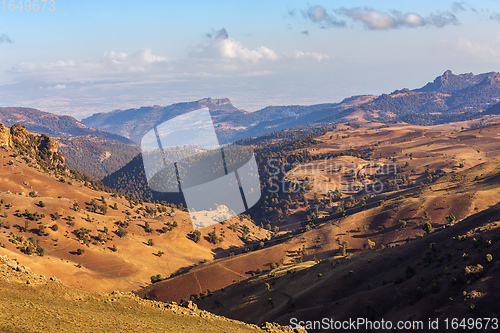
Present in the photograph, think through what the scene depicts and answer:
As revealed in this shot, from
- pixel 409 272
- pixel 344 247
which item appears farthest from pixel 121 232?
pixel 409 272

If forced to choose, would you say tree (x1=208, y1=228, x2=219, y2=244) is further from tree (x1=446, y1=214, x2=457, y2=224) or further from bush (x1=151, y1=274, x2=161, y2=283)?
tree (x1=446, y1=214, x2=457, y2=224)

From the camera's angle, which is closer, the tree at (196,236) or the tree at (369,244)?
the tree at (369,244)

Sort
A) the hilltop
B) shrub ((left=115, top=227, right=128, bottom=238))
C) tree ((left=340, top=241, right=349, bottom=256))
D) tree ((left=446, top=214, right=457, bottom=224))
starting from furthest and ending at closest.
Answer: shrub ((left=115, top=227, right=128, bottom=238))
tree ((left=340, top=241, right=349, bottom=256))
tree ((left=446, top=214, right=457, bottom=224))
the hilltop

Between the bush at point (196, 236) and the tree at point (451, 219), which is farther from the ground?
the tree at point (451, 219)

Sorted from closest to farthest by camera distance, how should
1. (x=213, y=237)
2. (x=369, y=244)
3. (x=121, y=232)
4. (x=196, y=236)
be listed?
1. (x=369, y=244)
2. (x=121, y=232)
3. (x=196, y=236)
4. (x=213, y=237)

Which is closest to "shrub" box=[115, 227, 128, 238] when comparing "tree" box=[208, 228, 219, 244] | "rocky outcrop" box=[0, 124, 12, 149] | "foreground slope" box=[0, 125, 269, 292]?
"foreground slope" box=[0, 125, 269, 292]

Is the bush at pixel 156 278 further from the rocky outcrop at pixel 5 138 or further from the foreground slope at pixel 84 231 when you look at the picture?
the rocky outcrop at pixel 5 138

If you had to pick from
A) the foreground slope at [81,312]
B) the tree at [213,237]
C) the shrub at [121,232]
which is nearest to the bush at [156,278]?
the shrub at [121,232]

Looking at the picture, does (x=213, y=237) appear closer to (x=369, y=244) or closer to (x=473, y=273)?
(x=369, y=244)

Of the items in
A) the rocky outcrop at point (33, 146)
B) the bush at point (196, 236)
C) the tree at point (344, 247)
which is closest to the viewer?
the tree at point (344, 247)

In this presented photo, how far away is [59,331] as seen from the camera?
20.8m

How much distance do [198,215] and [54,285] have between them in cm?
10435

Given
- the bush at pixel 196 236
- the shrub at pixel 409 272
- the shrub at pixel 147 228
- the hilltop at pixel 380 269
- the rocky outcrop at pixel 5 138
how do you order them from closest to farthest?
the hilltop at pixel 380 269 < the shrub at pixel 409 272 < the shrub at pixel 147 228 < the bush at pixel 196 236 < the rocky outcrop at pixel 5 138

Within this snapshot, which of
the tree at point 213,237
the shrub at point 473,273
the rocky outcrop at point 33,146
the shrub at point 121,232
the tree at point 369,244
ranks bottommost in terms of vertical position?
the tree at point 213,237
